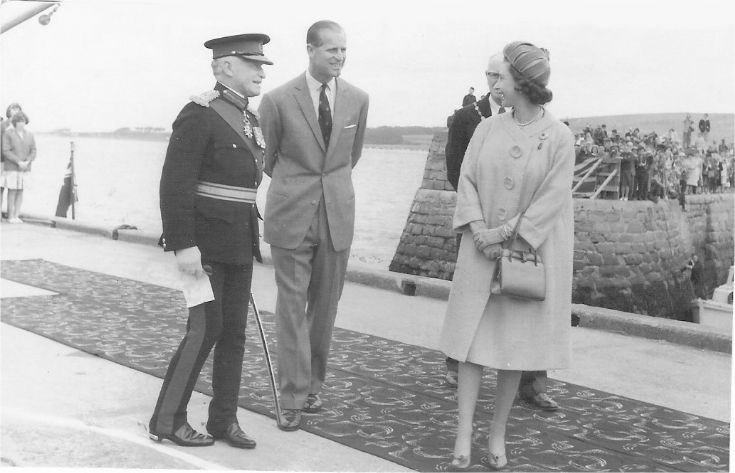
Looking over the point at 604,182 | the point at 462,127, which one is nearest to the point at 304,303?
the point at 462,127

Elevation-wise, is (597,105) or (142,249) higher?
(597,105)

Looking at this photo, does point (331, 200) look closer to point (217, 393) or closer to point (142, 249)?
point (217, 393)

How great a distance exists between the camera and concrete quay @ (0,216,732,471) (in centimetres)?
461

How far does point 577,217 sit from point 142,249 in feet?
45.2

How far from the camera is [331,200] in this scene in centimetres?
536

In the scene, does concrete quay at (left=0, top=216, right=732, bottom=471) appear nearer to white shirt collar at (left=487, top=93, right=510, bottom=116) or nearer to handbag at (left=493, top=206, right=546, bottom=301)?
handbag at (left=493, top=206, right=546, bottom=301)

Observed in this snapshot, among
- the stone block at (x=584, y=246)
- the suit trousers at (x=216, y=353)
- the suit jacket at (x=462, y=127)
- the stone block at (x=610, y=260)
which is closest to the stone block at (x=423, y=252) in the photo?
the stone block at (x=584, y=246)

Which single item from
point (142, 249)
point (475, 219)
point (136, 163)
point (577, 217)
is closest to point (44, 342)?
point (475, 219)

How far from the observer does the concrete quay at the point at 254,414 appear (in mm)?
4609

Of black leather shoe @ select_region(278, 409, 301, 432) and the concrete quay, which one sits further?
black leather shoe @ select_region(278, 409, 301, 432)

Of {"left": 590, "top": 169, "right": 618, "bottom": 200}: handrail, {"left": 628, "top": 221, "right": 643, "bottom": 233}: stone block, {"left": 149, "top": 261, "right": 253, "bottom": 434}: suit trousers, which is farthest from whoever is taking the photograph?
{"left": 628, "top": 221, "right": 643, "bottom": 233}: stone block

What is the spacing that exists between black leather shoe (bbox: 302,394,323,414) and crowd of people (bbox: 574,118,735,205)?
15.7 m

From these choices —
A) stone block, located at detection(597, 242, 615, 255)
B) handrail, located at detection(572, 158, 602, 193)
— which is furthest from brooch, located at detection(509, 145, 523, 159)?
handrail, located at detection(572, 158, 602, 193)

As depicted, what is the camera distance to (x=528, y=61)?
4520mm
